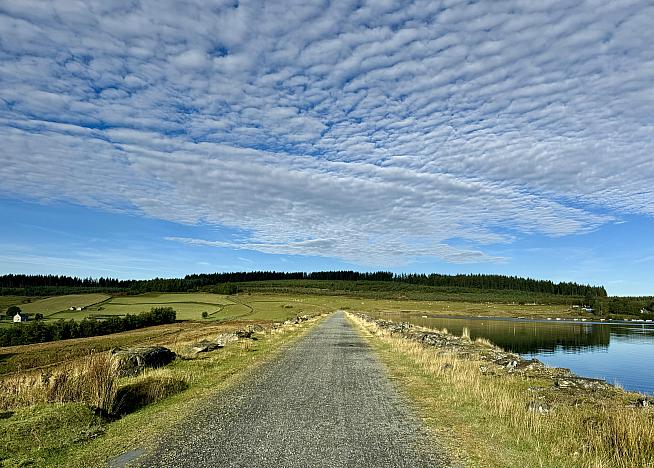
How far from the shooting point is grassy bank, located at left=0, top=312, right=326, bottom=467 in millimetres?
7469

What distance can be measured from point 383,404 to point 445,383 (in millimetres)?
4009

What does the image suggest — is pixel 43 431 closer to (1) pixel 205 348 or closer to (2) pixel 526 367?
(1) pixel 205 348

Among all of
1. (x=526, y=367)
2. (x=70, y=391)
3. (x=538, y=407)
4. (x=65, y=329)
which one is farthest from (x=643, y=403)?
(x=65, y=329)

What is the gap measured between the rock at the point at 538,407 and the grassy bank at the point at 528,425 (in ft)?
0.10

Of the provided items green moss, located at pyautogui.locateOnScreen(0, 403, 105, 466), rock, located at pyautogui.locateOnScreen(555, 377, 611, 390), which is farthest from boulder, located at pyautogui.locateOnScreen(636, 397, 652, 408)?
green moss, located at pyautogui.locateOnScreen(0, 403, 105, 466)

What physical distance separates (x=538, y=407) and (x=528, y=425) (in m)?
2.05

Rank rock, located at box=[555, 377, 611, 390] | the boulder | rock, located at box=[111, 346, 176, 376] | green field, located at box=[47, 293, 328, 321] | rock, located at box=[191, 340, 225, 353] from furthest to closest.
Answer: green field, located at box=[47, 293, 328, 321]
rock, located at box=[191, 340, 225, 353]
rock, located at box=[555, 377, 611, 390]
rock, located at box=[111, 346, 176, 376]
the boulder

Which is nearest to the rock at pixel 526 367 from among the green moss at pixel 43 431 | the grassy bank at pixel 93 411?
the grassy bank at pixel 93 411

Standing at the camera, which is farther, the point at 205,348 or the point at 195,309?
the point at 195,309

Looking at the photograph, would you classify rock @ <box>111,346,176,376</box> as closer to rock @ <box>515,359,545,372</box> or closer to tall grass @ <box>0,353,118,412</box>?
tall grass @ <box>0,353,118,412</box>

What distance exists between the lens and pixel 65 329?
71375 millimetres

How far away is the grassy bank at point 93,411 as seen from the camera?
24.5ft

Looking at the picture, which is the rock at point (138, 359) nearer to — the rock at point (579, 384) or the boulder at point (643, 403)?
the rock at point (579, 384)

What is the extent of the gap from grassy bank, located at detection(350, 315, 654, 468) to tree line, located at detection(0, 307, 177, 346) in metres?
72.0
